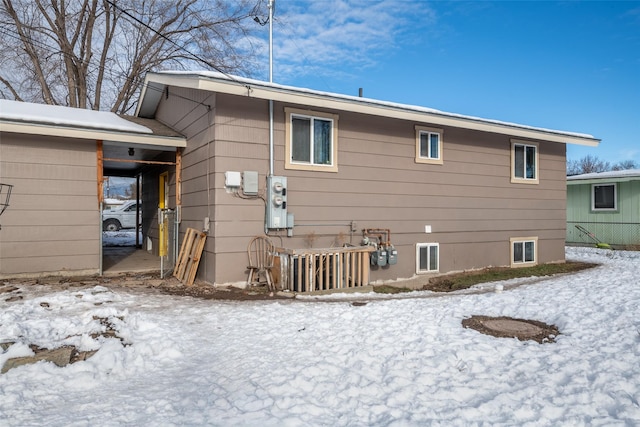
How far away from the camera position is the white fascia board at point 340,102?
6375 millimetres

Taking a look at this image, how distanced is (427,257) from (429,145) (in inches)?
100

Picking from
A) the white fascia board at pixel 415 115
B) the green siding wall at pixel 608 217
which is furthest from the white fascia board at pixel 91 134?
the green siding wall at pixel 608 217

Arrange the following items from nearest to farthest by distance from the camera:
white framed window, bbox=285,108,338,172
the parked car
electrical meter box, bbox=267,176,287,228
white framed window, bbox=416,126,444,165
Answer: electrical meter box, bbox=267,176,287,228 < white framed window, bbox=285,108,338,172 < white framed window, bbox=416,126,444,165 < the parked car

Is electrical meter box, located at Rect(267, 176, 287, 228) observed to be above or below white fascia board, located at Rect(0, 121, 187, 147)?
below

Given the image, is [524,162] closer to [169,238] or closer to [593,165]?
[169,238]

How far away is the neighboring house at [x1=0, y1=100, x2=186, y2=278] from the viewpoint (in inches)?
272

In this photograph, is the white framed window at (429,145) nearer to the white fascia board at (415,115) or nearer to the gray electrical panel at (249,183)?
the white fascia board at (415,115)

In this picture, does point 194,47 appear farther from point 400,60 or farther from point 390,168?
point 390,168

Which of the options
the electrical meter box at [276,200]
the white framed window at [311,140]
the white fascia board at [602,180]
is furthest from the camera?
the white fascia board at [602,180]

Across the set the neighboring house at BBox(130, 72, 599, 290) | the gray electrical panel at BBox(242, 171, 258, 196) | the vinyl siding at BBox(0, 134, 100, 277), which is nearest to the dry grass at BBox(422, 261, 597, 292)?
the neighboring house at BBox(130, 72, 599, 290)

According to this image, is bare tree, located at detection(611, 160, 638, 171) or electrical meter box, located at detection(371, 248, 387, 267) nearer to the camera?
electrical meter box, located at detection(371, 248, 387, 267)

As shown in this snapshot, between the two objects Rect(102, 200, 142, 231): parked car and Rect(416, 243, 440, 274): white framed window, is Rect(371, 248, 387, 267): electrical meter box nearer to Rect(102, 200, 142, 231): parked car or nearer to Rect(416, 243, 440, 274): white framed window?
Rect(416, 243, 440, 274): white framed window

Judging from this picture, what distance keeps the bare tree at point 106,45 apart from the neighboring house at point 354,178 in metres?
8.91

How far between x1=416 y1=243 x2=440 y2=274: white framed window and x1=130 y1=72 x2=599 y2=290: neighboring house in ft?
0.08
